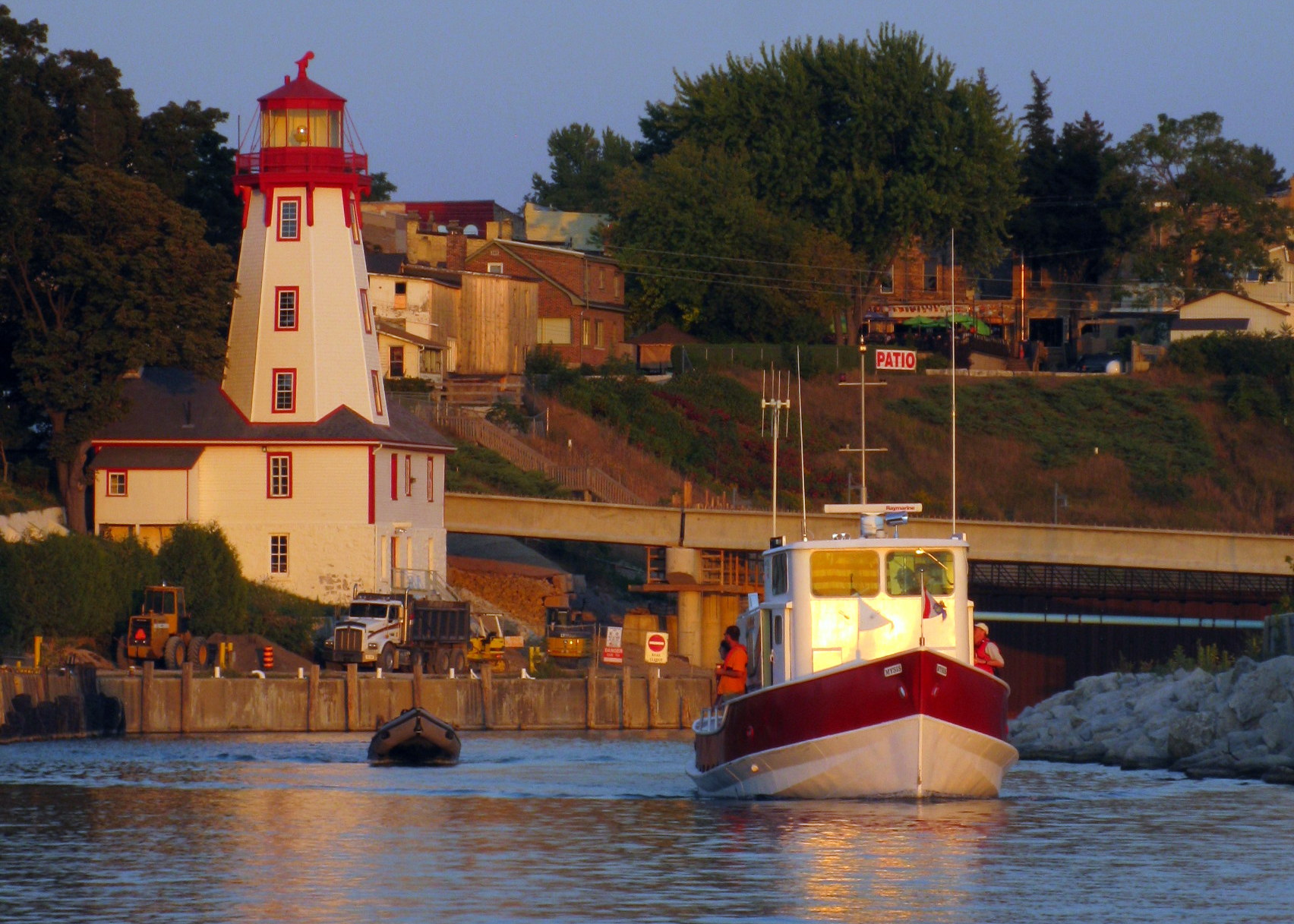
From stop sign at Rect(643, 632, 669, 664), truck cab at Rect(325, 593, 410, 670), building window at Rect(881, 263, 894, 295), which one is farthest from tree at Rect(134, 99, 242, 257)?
building window at Rect(881, 263, 894, 295)

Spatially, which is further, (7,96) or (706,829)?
(7,96)

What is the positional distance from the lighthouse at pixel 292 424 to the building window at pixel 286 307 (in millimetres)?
37

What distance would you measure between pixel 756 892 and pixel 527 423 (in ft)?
210

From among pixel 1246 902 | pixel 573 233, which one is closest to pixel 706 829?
pixel 1246 902

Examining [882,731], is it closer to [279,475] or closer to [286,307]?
[279,475]

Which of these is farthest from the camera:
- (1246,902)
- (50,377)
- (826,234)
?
(826,234)

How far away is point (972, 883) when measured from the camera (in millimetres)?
26219

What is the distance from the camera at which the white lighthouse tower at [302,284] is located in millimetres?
70812

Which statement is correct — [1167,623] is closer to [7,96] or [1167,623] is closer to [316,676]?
[316,676]

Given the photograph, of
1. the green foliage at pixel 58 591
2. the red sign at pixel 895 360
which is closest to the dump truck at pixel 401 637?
the green foliage at pixel 58 591

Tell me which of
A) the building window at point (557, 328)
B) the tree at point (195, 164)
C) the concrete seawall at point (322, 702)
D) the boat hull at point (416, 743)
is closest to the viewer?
the boat hull at point (416, 743)

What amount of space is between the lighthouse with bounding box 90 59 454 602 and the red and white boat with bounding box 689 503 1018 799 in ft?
125

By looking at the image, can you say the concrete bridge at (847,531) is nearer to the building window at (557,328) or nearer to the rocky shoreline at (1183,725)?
the rocky shoreline at (1183,725)

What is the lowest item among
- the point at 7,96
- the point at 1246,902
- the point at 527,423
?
the point at 1246,902
